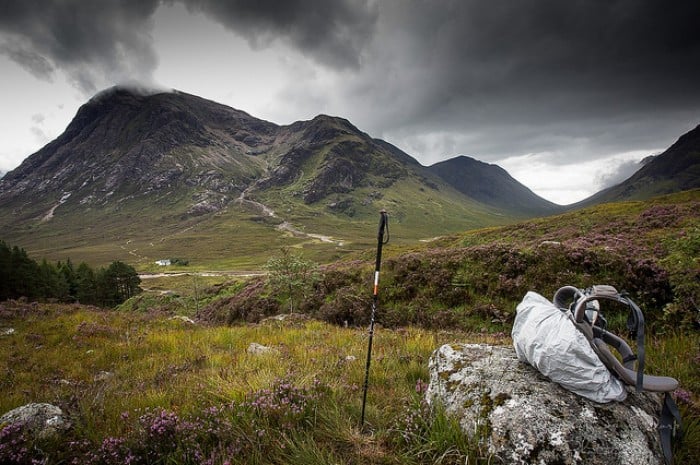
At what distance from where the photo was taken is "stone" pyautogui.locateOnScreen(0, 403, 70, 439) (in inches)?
138

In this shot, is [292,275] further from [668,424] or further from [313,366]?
[668,424]

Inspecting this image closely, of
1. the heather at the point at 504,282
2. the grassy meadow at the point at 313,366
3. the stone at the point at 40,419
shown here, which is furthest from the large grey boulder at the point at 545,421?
the heather at the point at 504,282

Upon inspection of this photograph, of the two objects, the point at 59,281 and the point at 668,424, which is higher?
the point at 668,424

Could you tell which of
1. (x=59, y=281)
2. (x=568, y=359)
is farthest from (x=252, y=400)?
(x=59, y=281)

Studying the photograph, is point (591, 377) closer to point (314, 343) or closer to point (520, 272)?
point (314, 343)

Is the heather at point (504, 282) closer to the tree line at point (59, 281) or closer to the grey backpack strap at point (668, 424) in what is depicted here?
the grey backpack strap at point (668, 424)

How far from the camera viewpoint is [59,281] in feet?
176

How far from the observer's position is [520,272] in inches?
433

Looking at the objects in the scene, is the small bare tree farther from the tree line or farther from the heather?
the tree line

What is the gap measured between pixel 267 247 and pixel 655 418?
17870 centimetres

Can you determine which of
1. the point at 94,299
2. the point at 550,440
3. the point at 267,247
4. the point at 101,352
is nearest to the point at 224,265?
the point at 267,247

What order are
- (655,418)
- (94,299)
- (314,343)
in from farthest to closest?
(94,299), (314,343), (655,418)

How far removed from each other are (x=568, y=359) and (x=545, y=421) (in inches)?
28.5

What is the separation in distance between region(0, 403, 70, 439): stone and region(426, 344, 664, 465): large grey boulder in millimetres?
4752
